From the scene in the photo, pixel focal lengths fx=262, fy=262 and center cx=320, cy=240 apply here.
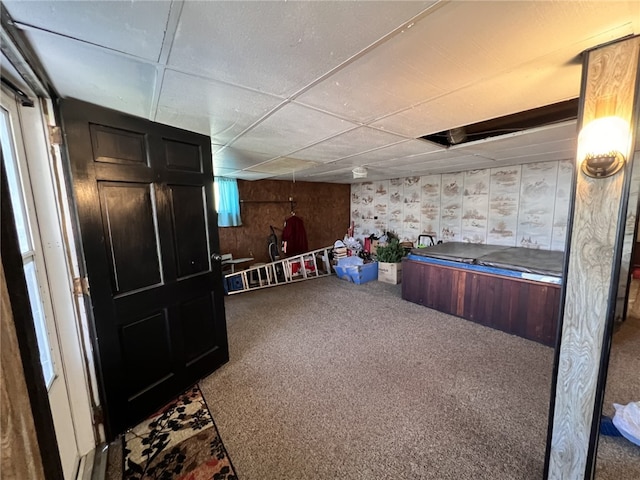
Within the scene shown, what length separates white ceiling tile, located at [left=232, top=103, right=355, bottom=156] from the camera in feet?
5.54

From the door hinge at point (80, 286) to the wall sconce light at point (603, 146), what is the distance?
2510 mm

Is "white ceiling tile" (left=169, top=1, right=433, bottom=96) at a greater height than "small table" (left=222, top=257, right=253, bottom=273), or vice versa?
"white ceiling tile" (left=169, top=1, right=433, bottom=96)

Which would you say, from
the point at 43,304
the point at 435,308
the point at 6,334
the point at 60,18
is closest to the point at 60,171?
the point at 43,304

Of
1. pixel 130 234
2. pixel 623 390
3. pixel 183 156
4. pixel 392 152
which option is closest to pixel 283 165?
pixel 392 152

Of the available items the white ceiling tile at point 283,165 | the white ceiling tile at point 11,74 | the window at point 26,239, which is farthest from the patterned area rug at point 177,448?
the white ceiling tile at point 283,165

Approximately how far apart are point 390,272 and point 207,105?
3.98m

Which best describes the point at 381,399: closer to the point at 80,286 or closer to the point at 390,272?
the point at 80,286

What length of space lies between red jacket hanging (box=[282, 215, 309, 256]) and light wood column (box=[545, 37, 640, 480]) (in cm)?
466

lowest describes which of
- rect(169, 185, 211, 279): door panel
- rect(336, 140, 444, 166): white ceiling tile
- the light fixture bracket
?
rect(169, 185, 211, 279): door panel

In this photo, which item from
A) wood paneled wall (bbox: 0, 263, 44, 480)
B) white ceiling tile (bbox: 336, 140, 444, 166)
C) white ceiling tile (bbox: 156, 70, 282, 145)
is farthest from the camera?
white ceiling tile (bbox: 336, 140, 444, 166)

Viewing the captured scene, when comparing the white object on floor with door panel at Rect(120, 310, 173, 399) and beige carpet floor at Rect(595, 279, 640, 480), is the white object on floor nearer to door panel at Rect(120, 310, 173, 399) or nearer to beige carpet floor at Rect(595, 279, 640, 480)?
beige carpet floor at Rect(595, 279, 640, 480)

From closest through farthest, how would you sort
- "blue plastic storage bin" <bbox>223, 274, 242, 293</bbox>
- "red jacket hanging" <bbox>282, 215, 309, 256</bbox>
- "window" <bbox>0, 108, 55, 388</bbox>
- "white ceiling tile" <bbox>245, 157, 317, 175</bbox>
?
1. "window" <bbox>0, 108, 55, 388</bbox>
2. "white ceiling tile" <bbox>245, 157, 317, 175</bbox>
3. "blue plastic storage bin" <bbox>223, 274, 242, 293</bbox>
4. "red jacket hanging" <bbox>282, 215, 309, 256</bbox>

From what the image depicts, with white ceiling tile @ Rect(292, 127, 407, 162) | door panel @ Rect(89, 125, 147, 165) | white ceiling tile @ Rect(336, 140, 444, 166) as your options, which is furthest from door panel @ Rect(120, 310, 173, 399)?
white ceiling tile @ Rect(336, 140, 444, 166)

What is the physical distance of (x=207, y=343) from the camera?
7.39ft
